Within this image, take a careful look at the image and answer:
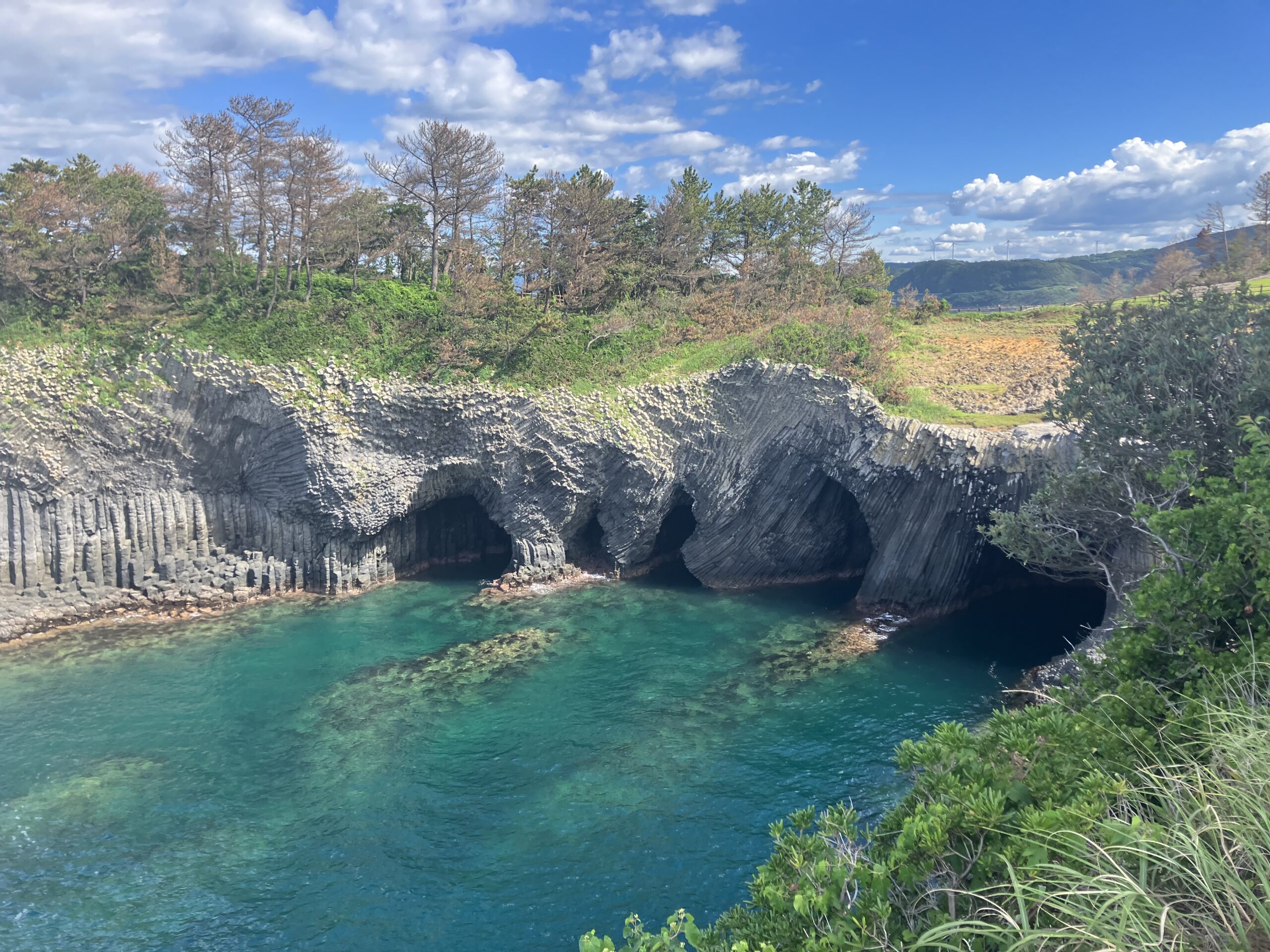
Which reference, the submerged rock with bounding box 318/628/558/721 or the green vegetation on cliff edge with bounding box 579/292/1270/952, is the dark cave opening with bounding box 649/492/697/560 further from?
the green vegetation on cliff edge with bounding box 579/292/1270/952

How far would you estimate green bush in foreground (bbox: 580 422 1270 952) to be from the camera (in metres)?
4.97

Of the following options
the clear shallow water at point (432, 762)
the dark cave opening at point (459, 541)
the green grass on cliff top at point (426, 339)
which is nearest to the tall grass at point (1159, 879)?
the clear shallow water at point (432, 762)

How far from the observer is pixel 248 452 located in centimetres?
2855

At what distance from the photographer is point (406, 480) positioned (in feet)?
95.9

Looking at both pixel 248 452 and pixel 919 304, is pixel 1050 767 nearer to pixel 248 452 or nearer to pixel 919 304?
pixel 248 452

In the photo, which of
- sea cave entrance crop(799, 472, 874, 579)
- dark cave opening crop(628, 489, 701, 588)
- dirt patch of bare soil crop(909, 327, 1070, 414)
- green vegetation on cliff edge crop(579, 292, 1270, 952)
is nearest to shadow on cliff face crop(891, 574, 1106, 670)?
sea cave entrance crop(799, 472, 874, 579)

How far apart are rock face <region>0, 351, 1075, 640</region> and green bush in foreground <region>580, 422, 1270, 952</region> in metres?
16.4

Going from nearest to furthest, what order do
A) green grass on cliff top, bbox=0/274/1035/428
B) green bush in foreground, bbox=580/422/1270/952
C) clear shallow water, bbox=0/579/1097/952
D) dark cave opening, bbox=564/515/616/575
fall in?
1. green bush in foreground, bbox=580/422/1270/952
2. clear shallow water, bbox=0/579/1097/952
3. green grass on cliff top, bbox=0/274/1035/428
4. dark cave opening, bbox=564/515/616/575

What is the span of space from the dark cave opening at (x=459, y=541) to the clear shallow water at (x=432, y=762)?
15.4 feet

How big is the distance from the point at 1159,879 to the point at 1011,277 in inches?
5944

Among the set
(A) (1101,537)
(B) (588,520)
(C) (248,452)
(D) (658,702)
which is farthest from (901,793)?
(C) (248,452)

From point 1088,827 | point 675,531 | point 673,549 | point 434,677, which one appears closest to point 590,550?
point 673,549

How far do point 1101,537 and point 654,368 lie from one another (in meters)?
17.6

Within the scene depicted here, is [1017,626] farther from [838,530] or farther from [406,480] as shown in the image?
[406,480]
